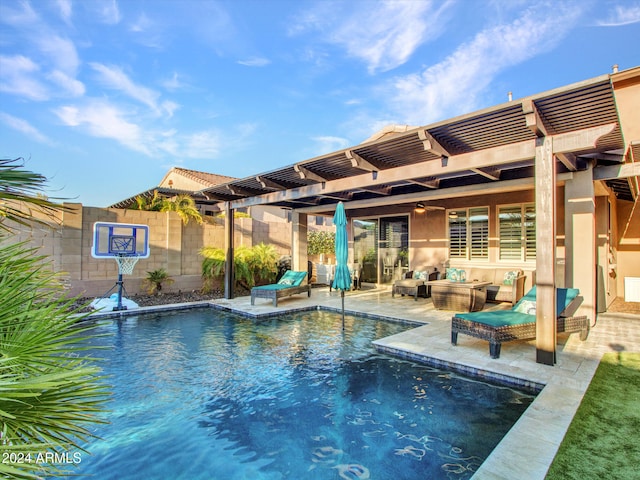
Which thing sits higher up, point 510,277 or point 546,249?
point 546,249

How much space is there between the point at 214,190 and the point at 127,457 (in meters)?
8.39

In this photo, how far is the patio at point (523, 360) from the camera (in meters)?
2.96

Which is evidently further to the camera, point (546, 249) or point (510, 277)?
point (510, 277)

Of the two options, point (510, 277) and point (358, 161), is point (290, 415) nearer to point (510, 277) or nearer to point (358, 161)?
point (358, 161)

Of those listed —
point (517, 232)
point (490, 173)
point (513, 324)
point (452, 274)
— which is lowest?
point (513, 324)

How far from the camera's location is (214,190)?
34.9 feet

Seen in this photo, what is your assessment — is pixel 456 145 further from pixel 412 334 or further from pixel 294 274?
pixel 294 274

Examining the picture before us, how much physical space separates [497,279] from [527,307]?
A: 435 centimetres

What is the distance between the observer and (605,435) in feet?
10.8

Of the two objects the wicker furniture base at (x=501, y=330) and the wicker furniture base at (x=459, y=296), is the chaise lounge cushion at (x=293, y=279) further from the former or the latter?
the wicker furniture base at (x=501, y=330)

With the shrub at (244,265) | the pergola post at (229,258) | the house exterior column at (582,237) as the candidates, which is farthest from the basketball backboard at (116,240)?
the house exterior column at (582,237)

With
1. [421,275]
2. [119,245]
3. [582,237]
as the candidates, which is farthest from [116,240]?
[582,237]

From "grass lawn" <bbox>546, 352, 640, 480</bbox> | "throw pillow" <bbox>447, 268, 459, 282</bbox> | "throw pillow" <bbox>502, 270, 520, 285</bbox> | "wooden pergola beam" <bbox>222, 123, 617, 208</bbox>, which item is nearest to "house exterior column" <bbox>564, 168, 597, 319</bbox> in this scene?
"wooden pergola beam" <bbox>222, 123, 617, 208</bbox>

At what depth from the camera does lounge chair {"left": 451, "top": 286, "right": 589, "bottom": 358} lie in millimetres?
5371
